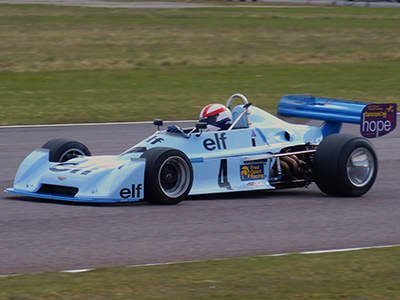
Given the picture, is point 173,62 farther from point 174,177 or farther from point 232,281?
point 232,281

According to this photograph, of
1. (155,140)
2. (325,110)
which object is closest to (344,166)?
(325,110)

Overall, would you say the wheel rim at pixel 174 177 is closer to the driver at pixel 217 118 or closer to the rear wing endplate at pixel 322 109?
the driver at pixel 217 118

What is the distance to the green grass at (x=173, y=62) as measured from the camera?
18547mm

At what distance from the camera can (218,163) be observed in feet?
29.4

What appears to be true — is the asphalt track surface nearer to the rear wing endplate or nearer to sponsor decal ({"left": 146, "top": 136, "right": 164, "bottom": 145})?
sponsor decal ({"left": 146, "top": 136, "right": 164, "bottom": 145})

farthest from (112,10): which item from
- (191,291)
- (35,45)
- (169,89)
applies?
(191,291)

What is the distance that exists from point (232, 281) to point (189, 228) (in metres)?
1.98

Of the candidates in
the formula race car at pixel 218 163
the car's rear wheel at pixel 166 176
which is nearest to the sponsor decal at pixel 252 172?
the formula race car at pixel 218 163

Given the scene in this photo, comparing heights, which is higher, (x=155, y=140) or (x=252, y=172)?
(x=155, y=140)

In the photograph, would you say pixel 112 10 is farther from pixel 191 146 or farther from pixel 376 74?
pixel 191 146

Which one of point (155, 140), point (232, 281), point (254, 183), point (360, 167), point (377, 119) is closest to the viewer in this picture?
point (232, 281)

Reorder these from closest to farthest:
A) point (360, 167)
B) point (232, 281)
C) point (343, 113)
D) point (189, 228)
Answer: point (232, 281) < point (189, 228) < point (360, 167) < point (343, 113)

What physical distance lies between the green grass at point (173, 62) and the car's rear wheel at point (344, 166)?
7739 millimetres

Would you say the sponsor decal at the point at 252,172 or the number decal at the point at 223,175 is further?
the sponsor decal at the point at 252,172
